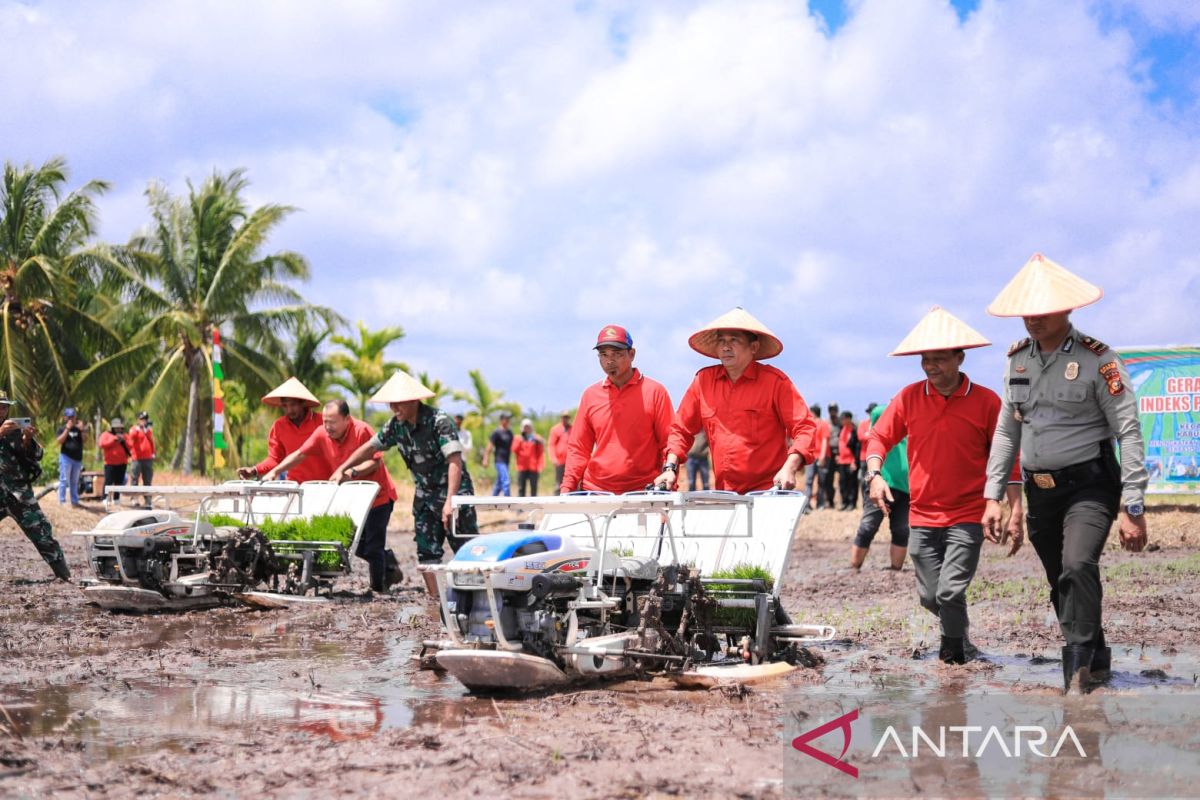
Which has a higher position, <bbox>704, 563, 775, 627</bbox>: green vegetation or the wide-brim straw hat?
the wide-brim straw hat

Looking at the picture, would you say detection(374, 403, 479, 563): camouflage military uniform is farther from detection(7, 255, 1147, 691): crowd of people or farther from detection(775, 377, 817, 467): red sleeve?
detection(775, 377, 817, 467): red sleeve

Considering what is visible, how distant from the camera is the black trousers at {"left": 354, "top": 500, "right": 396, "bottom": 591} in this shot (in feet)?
37.1

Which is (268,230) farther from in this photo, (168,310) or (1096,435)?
(1096,435)

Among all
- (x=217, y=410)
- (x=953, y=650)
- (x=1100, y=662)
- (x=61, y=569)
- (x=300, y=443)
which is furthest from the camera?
(x=217, y=410)

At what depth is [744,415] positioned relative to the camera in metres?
7.37

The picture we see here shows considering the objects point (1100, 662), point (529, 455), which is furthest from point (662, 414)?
point (529, 455)

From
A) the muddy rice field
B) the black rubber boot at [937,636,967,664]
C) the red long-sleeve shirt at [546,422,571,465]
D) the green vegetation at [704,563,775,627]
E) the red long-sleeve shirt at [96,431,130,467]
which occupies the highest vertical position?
the red long-sleeve shirt at [546,422,571,465]

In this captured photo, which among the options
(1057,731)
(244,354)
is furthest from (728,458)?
(244,354)

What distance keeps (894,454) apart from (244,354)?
26734 millimetres

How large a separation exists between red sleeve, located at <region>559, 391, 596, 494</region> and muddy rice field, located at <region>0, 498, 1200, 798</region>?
1634 millimetres

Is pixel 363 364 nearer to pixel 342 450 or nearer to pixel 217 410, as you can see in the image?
pixel 217 410

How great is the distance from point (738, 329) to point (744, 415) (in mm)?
541

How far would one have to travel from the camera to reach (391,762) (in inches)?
186

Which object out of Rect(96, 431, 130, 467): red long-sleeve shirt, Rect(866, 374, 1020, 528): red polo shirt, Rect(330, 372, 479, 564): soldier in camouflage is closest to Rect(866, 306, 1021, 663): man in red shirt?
Rect(866, 374, 1020, 528): red polo shirt
